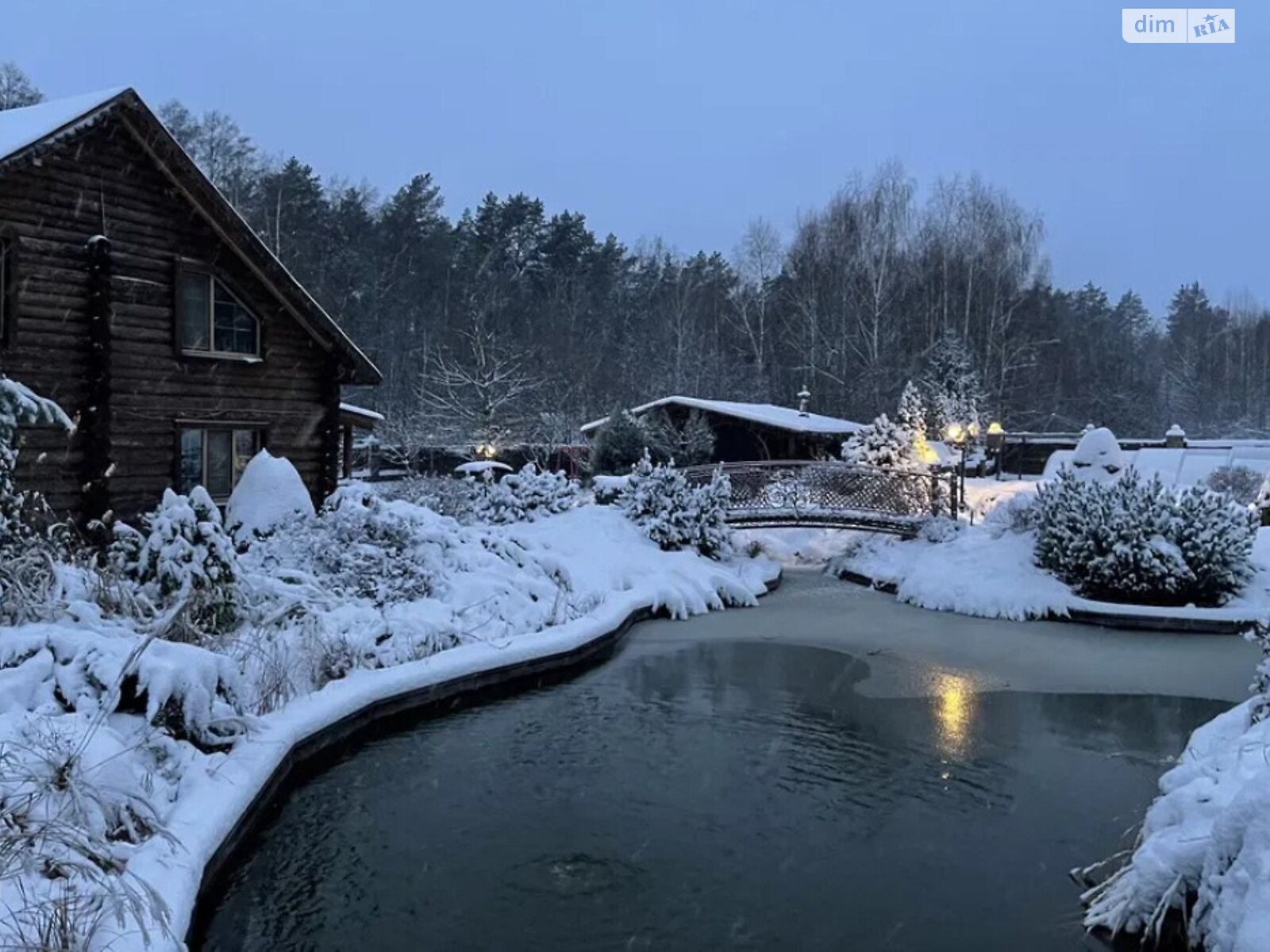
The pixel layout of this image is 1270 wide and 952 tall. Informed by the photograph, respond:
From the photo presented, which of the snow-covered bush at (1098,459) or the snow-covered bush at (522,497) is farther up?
the snow-covered bush at (1098,459)

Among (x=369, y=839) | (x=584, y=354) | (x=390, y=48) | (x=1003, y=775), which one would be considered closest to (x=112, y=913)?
(x=369, y=839)

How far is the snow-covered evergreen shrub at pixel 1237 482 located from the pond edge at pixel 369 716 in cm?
1574

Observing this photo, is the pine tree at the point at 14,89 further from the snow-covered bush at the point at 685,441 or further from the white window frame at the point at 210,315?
the snow-covered bush at the point at 685,441

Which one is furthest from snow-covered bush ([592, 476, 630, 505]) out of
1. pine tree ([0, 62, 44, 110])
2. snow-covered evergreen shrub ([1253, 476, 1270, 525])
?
pine tree ([0, 62, 44, 110])

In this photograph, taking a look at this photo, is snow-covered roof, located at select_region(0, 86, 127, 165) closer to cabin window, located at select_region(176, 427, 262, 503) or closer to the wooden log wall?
the wooden log wall

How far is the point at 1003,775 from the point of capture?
7.72m

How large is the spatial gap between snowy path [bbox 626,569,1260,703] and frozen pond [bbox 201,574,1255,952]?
9 centimetres

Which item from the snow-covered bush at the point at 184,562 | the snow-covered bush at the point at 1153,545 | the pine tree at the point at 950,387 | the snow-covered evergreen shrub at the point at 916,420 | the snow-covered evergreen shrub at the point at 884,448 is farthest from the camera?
the pine tree at the point at 950,387

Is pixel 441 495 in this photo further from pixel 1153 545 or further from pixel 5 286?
pixel 1153 545

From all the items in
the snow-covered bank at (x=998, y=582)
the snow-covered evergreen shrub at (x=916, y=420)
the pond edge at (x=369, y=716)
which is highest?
the snow-covered evergreen shrub at (x=916, y=420)

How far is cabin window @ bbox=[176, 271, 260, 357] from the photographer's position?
13.9 meters

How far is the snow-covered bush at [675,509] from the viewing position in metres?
17.1

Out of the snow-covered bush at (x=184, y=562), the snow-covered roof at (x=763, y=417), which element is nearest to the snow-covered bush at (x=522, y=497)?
the snow-covered bush at (x=184, y=562)

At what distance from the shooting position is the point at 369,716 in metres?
8.45
